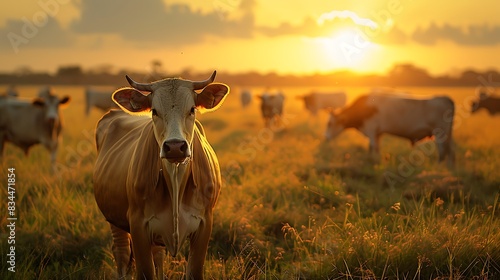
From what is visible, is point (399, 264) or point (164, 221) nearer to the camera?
point (164, 221)

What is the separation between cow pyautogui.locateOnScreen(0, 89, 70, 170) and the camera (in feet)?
35.9

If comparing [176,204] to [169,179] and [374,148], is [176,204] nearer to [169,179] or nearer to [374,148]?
[169,179]

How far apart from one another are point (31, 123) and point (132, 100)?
315 inches

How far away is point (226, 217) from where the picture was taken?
5953 mm

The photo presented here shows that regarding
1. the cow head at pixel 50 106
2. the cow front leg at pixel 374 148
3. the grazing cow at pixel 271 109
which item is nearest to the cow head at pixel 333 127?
the cow front leg at pixel 374 148

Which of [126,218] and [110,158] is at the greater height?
[110,158]

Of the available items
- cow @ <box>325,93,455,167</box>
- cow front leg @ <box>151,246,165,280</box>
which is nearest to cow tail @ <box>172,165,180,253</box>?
cow front leg @ <box>151,246,165,280</box>

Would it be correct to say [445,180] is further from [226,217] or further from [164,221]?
[164,221]

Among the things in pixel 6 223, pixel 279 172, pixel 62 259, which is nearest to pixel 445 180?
pixel 279 172

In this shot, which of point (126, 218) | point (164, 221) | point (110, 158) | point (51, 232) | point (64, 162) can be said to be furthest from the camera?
point (64, 162)

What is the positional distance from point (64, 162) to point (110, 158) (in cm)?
639

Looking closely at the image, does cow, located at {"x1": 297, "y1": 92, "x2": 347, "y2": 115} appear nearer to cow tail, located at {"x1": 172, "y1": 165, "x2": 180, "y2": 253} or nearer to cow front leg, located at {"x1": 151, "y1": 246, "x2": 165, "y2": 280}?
cow front leg, located at {"x1": 151, "y1": 246, "x2": 165, "y2": 280}

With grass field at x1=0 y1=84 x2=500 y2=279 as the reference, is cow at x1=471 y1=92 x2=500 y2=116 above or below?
above

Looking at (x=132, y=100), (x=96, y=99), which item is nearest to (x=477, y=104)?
(x=96, y=99)
